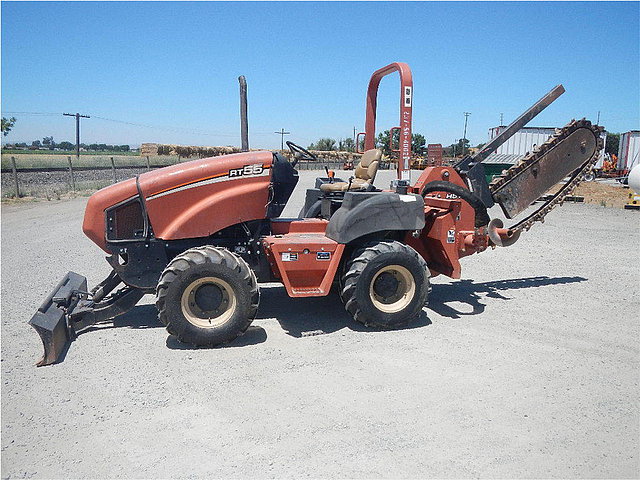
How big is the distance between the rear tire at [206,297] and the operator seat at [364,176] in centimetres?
175

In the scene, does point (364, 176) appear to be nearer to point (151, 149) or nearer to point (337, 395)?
point (337, 395)

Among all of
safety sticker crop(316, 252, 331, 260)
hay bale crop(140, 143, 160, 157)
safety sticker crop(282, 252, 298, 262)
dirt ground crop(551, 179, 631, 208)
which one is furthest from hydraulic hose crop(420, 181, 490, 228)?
hay bale crop(140, 143, 160, 157)

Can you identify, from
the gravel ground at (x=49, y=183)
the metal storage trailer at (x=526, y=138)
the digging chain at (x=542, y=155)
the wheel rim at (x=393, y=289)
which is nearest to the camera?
the wheel rim at (x=393, y=289)

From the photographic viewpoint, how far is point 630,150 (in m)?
29.0

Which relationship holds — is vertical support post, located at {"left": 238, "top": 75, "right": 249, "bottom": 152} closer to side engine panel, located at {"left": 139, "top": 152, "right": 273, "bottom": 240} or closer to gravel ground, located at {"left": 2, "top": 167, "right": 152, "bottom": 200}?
side engine panel, located at {"left": 139, "top": 152, "right": 273, "bottom": 240}

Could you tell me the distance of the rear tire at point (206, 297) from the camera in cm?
499

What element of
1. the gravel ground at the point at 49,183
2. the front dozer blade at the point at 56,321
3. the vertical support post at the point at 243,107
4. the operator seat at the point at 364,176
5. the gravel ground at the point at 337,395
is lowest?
the gravel ground at the point at 337,395

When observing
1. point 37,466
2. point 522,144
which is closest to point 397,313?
point 37,466

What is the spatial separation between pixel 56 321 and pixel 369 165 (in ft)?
13.1

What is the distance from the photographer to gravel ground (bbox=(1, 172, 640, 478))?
3.32 metres

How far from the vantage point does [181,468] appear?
3.23 meters

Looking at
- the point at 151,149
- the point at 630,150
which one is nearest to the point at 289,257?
the point at 630,150

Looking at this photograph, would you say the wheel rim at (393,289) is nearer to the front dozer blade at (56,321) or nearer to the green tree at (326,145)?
the front dozer blade at (56,321)

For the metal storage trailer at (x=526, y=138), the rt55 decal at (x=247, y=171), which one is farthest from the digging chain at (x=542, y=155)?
the metal storage trailer at (x=526, y=138)
